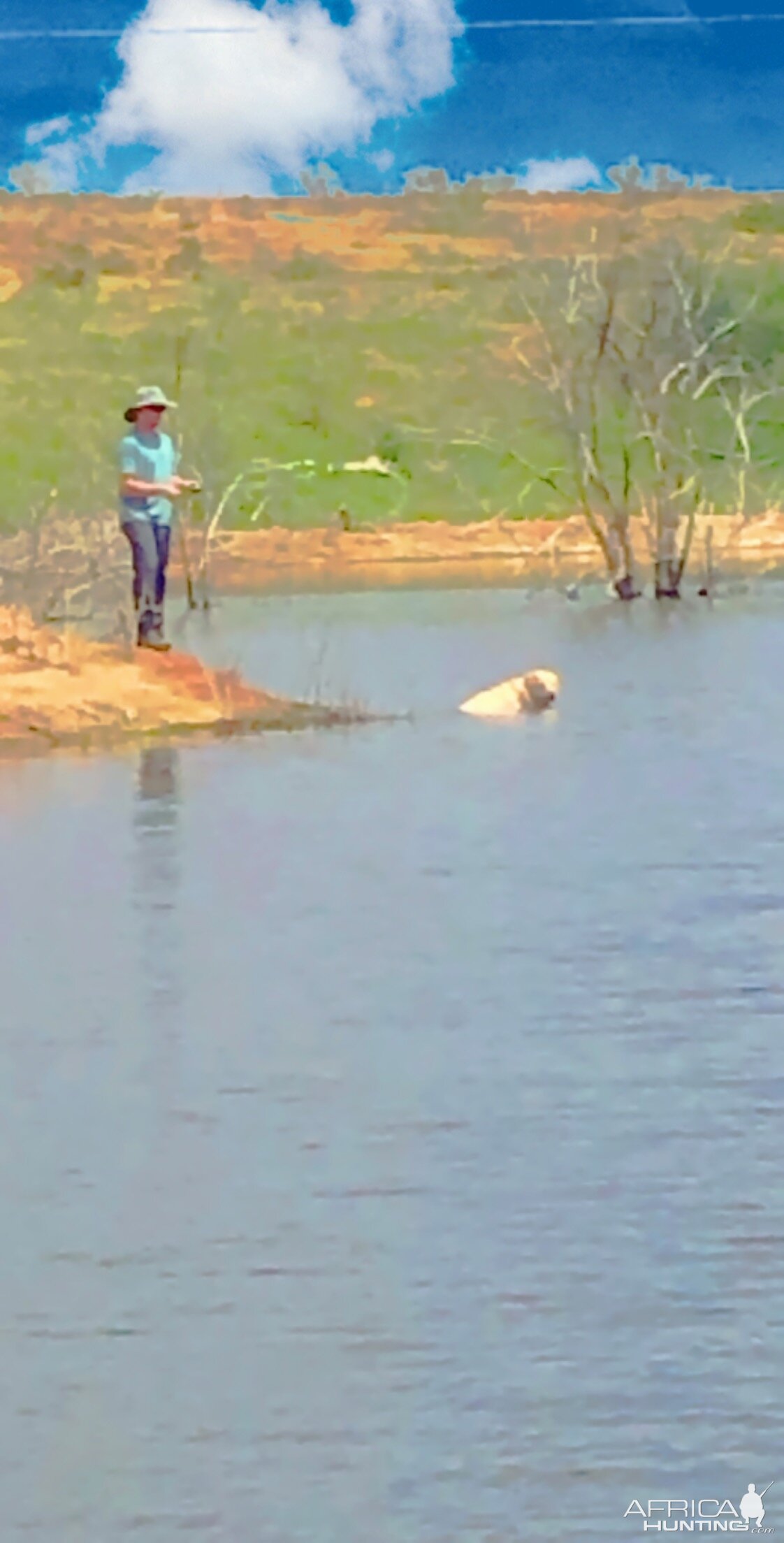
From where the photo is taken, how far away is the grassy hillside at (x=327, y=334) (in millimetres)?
51625

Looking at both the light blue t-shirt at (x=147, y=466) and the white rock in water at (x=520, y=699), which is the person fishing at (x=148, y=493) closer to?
the light blue t-shirt at (x=147, y=466)

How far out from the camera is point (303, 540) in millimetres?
47812

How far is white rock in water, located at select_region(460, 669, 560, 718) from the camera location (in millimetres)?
20484

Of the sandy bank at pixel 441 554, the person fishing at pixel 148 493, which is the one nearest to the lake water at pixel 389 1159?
the person fishing at pixel 148 493

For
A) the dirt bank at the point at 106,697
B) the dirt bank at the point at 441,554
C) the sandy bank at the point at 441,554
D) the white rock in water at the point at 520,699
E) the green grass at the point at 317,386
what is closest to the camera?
the dirt bank at the point at 106,697

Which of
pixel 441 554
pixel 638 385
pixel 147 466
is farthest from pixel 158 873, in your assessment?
pixel 441 554

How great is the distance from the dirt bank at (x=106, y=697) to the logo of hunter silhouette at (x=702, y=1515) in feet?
41.1

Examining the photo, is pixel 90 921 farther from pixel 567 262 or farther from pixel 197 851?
pixel 567 262

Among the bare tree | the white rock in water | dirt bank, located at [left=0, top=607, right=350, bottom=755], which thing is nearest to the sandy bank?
the bare tree

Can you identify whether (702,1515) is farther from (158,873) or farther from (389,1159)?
(158,873)

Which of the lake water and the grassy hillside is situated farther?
the grassy hillside

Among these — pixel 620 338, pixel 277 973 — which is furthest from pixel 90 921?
pixel 620 338

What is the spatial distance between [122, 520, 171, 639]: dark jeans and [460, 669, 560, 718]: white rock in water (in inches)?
88.1

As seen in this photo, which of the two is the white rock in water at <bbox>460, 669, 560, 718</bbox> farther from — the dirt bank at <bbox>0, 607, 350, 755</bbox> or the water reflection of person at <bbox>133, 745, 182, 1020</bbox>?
the water reflection of person at <bbox>133, 745, 182, 1020</bbox>
